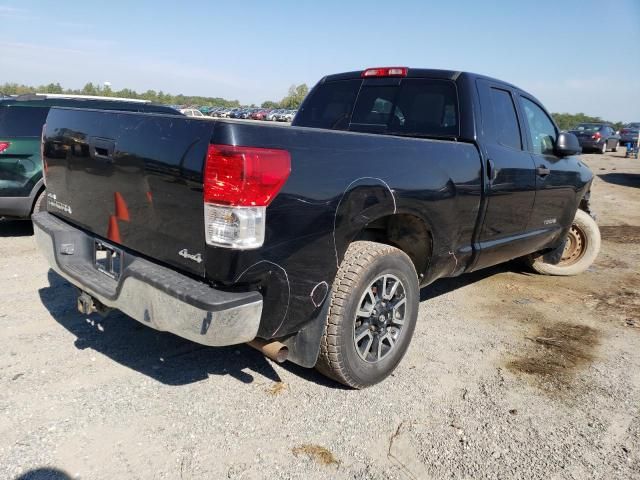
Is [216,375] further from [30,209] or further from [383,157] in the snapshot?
[30,209]

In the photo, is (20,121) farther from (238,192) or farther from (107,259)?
(238,192)

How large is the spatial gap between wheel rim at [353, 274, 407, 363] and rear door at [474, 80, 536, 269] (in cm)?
108

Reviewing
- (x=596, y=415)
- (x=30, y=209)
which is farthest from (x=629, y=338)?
(x=30, y=209)

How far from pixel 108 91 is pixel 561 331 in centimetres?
5991

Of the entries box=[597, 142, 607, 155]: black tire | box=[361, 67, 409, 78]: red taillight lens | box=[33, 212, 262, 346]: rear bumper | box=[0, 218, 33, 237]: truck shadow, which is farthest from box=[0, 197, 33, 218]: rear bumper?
box=[597, 142, 607, 155]: black tire

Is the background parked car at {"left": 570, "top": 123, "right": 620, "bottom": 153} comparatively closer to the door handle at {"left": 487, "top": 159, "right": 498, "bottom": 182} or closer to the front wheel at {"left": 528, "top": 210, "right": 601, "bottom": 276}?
the front wheel at {"left": 528, "top": 210, "right": 601, "bottom": 276}

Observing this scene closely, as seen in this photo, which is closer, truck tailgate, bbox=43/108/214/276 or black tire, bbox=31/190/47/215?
truck tailgate, bbox=43/108/214/276

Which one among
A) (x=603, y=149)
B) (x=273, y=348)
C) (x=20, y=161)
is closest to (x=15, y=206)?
(x=20, y=161)

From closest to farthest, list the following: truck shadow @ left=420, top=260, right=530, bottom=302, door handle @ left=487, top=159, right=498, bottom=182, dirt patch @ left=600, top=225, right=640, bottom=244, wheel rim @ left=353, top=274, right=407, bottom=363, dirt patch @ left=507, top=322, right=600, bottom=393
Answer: wheel rim @ left=353, top=274, right=407, bottom=363 → dirt patch @ left=507, top=322, right=600, bottom=393 → door handle @ left=487, top=159, right=498, bottom=182 → truck shadow @ left=420, top=260, right=530, bottom=302 → dirt patch @ left=600, top=225, right=640, bottom=244

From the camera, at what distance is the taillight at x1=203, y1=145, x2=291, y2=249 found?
221cm

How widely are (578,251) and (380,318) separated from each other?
13.2 ft

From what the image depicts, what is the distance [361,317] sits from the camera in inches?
120

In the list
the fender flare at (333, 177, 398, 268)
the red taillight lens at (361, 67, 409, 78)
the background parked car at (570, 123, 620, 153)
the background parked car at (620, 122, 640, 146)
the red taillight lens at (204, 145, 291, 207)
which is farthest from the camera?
the background parked car at (620, 122, 640, 146)

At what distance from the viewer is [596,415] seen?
309cm
